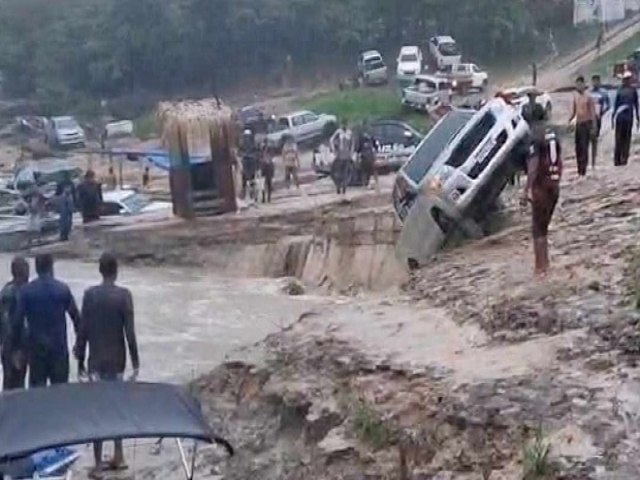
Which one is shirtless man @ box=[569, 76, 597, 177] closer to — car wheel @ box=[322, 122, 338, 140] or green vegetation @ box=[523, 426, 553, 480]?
green vegetation @ box=[523, 426, 553, 480]

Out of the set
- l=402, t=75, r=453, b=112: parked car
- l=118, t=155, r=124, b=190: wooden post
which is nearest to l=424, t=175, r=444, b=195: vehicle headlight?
l=118, t=155, r=124, b=190: wooden post

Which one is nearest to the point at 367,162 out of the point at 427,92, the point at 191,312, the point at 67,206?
the point at 67,206

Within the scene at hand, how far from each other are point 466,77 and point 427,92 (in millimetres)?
1750

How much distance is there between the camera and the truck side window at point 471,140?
56.6 feet

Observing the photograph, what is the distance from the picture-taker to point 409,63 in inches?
2020

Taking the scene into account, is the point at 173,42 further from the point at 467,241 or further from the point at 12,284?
the point at 12,284

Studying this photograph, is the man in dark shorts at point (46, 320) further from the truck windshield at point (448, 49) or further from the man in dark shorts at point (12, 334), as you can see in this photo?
Answer: the truck windshield at point (448, 49)

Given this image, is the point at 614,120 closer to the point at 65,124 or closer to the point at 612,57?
the point at 612,57

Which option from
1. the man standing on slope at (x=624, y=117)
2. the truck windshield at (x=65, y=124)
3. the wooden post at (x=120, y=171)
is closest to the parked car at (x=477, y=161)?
the man standing on slope at (x=624, y=117)

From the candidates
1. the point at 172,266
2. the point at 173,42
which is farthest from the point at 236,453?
the point at 173,42

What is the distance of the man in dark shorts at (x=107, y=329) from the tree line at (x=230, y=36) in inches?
1772

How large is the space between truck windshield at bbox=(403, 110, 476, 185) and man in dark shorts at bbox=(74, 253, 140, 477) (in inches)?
295

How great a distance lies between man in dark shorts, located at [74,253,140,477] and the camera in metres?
10.7

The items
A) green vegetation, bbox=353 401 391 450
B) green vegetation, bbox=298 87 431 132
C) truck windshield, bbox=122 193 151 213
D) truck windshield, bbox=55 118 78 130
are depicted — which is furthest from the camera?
truck windshield, bbox=55 118 78 130
